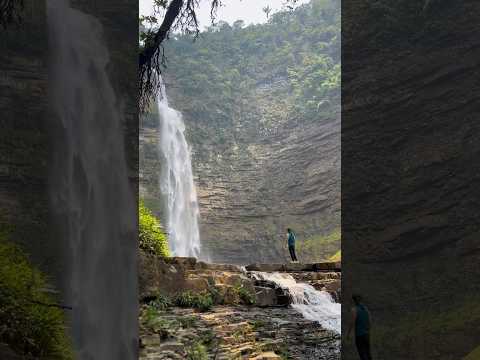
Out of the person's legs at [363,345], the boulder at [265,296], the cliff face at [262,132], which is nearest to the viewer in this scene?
the person's legs at [363,345]

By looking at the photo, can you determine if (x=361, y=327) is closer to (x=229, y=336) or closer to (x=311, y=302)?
(x=229, y=336)

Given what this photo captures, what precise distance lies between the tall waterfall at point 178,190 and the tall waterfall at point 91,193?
26.0 meters

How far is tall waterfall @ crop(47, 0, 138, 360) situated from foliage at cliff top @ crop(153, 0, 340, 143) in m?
34.9

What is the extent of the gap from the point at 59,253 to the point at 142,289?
10.9ft

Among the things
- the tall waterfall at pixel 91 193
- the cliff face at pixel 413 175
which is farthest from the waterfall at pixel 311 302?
the tall waterfall at pixel 91 193

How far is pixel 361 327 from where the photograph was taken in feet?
26.5

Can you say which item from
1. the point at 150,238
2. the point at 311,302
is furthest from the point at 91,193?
the point at 311,302

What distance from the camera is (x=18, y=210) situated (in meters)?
7.67

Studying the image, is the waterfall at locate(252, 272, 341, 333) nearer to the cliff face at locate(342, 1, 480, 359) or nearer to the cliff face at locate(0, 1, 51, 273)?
the cliff face at locate(342, 1, 480, 359)

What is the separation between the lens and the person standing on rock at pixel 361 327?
802 centimetres

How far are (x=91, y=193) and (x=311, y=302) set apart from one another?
710cm

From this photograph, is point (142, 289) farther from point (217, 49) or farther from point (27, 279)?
point (217, 49)

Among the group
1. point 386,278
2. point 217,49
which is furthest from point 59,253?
point 217,49

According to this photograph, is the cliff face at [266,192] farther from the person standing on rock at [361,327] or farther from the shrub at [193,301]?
the person standing on rock at [361,327]
